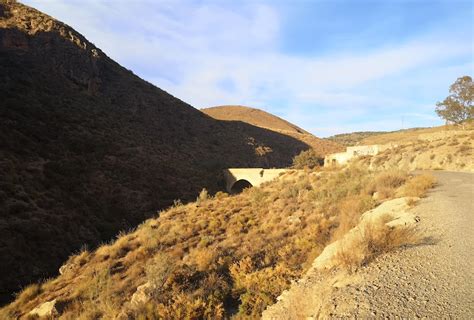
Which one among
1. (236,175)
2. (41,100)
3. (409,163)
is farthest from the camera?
(236,175)

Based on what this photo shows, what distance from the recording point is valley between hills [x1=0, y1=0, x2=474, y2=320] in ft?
19.4

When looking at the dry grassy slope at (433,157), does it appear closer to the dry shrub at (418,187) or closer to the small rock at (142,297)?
the dry shrub at (418,187)

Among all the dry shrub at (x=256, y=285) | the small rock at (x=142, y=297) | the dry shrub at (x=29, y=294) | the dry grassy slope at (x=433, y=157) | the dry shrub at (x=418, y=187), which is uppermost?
the dry grassy slope at (x=433, y=157)

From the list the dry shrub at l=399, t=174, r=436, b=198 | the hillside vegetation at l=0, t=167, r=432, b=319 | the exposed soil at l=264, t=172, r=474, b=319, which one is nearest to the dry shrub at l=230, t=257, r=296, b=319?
the hillside vegetation at l=0, t=167, r=432, b=319

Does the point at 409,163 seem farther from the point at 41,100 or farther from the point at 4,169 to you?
the point at 41,100

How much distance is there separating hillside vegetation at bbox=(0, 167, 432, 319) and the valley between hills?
0.06m

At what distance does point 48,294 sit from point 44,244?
8637mm

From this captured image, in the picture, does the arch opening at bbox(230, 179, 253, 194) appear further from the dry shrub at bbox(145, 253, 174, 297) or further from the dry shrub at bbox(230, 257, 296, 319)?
the dry shrub at bbox(230, 257, 296, 319)

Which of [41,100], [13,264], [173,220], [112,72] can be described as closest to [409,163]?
[173,220]

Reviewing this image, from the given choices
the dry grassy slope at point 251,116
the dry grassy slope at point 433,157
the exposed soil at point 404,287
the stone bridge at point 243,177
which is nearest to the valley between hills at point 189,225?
the exposed soil at point 404,287

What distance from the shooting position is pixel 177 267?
388 inches

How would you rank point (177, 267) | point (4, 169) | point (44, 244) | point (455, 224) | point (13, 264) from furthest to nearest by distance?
point (4, 169) → point (44, 244) → point (13, 264) → point (177, 267) → point (455, 224)

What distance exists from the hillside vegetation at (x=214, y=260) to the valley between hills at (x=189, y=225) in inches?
2.4

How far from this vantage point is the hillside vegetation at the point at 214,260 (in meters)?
A: 7.67
